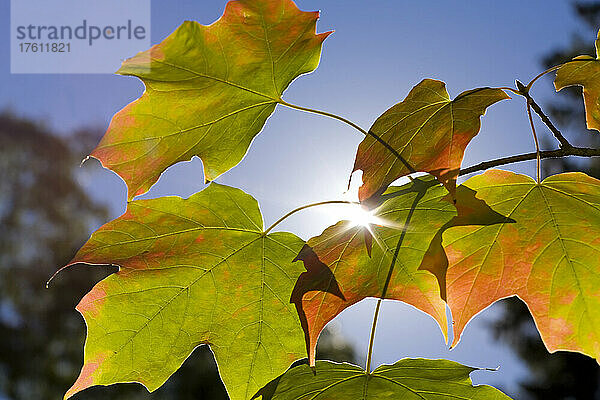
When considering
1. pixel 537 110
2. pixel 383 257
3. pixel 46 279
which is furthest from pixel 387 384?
pixel 46 279

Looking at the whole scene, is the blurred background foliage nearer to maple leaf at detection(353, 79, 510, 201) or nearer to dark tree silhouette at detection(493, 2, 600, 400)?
dark tree silhouette at detection(493, 2, 600, 400)

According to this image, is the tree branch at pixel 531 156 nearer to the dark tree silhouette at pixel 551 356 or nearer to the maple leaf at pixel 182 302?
the maple leaf at pixel 182 302

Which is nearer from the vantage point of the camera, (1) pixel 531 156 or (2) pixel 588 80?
(1) pixel 531 156

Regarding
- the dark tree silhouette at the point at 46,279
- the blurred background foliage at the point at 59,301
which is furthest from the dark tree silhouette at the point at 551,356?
the dark tree silhouette at the point at 46,279

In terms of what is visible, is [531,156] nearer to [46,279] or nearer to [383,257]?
[383,257]

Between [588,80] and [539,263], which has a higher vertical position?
[588,80]

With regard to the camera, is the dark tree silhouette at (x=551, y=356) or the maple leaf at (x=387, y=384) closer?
the maple leaf at (x=387, y=384)

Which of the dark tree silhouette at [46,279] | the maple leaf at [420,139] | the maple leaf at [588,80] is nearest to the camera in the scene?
the maple leaf at [420,139]
